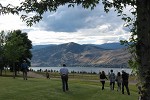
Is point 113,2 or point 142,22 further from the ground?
point 113,2

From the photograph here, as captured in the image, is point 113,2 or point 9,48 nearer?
point 113,2

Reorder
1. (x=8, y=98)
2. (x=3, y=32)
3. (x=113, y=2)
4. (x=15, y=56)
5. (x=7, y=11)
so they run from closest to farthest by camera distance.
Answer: (x=7, y=11) < (x=113, y=2) < (x=8, y=98) < (x=15, y=56) < (x=3, y=32)

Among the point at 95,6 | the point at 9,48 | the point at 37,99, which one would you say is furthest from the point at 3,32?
the point at 95,6

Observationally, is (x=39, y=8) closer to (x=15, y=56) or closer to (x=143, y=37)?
(x=143, y=37)

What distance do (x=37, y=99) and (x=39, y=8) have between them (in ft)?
51.9

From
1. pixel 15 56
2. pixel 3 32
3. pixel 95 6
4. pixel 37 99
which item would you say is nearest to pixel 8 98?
pixel 37 99

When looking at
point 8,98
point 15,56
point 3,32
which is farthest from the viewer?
point 3,32

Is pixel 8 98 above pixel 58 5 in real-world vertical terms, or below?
below

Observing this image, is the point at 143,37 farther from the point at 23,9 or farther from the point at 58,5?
the point at 23,9

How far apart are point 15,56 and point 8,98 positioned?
58726mm

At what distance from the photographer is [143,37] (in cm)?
1137

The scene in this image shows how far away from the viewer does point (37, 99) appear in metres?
26.2

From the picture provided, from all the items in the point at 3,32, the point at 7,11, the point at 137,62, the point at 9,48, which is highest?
the point at 3,32

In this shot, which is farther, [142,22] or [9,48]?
[9,48]
